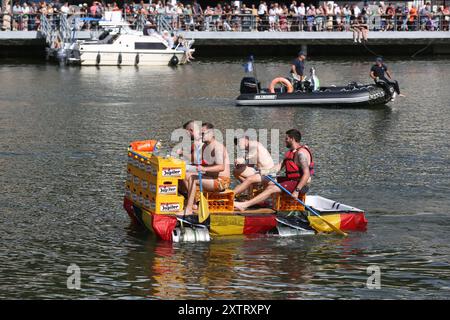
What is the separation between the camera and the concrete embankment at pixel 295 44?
5747 cm

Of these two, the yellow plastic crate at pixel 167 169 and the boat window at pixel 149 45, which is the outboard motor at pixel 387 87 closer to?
the boat window at pixel 149 45

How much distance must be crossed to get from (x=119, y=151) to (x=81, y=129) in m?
4.71

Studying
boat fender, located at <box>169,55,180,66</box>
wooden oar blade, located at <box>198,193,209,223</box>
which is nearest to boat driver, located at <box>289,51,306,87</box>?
boat fender, located at <box>169,55,180,66</box>

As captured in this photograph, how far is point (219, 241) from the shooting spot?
17703mm

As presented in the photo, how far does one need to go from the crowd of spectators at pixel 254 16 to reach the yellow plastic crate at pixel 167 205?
39.7 metres

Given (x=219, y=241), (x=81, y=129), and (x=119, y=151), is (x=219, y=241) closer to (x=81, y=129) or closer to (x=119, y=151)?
(x=119, y=151)

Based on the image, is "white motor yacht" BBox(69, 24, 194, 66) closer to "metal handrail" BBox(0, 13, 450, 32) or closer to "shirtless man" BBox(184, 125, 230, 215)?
"metal handrail" BBox(0, 13, 450, 32)

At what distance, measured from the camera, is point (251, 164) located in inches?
739

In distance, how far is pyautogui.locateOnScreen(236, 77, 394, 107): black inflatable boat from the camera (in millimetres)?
35844

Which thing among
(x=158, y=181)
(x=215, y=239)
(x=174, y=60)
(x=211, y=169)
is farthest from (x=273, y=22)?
(x=158, y=181)

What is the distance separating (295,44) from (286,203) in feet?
135

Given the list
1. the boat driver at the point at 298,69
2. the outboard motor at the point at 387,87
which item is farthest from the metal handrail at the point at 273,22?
the outboard motor at the point at 387,87

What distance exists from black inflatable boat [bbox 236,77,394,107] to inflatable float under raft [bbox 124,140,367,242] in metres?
17.4
